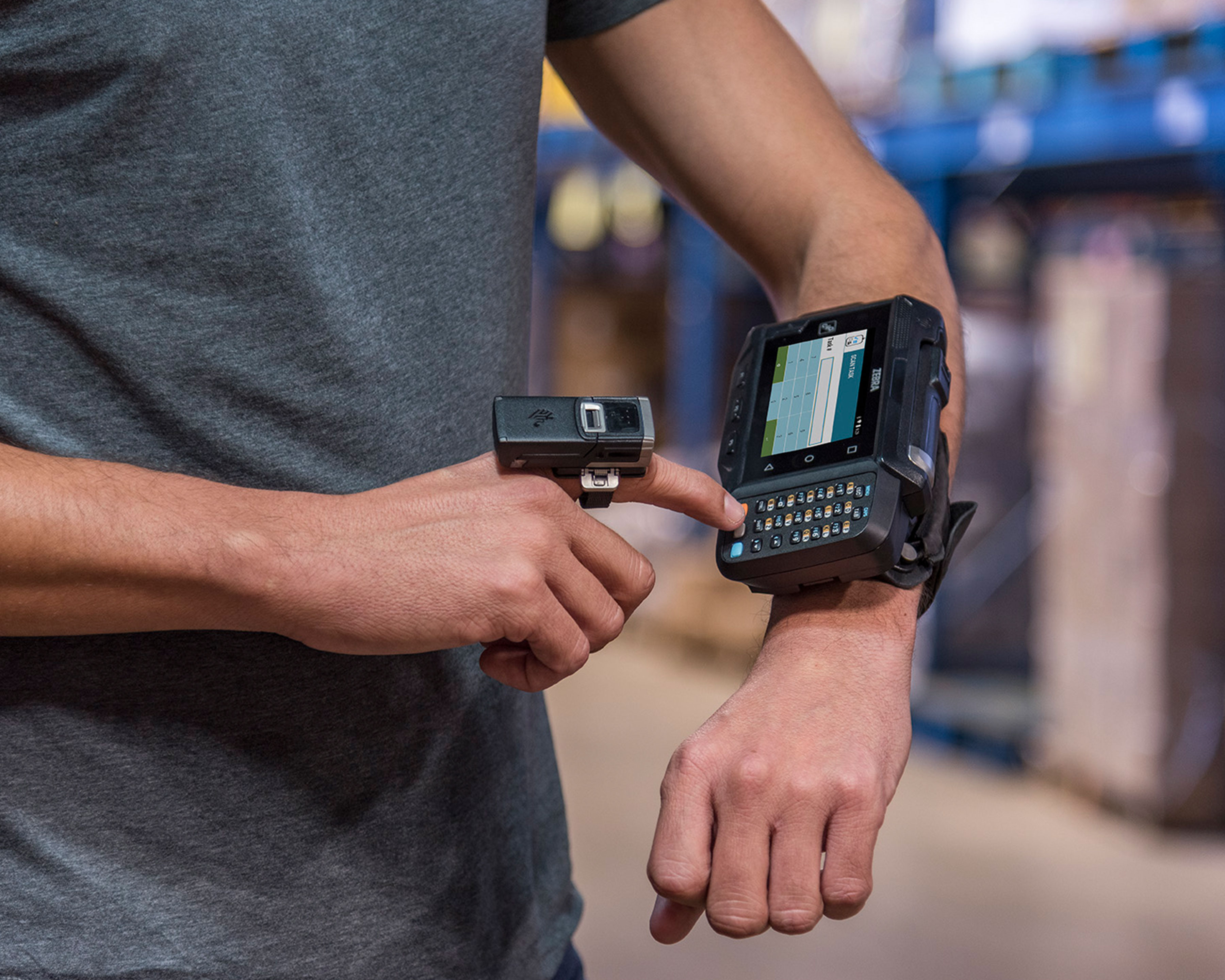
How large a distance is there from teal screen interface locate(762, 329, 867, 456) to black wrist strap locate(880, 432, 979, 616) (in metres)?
0.08

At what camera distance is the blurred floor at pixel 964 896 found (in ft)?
10.7

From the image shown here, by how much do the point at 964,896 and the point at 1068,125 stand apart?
3200 mm

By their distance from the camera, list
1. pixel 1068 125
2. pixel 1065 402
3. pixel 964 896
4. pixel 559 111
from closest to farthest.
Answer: pixel 964 896 → pixel 1065 402 → pixel 1068 125 → pixel 559 111

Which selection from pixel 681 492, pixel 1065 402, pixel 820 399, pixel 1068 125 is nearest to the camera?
pixel 681 492

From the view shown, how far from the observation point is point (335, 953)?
0.90m

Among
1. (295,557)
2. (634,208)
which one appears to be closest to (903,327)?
(295,557)

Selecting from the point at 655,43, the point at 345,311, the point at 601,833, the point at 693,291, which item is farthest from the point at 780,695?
the point at 693,291

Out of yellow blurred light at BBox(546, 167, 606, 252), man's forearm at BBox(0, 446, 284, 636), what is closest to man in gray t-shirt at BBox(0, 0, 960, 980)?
man's forearm at BBox(0, 446, 284, 636)

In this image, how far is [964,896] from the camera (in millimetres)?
3688

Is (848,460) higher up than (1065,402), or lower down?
higher up

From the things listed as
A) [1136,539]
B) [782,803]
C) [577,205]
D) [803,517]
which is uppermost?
Result: [803,517]

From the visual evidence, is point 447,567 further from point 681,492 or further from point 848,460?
point 848,460

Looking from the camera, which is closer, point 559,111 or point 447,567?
point 447,567

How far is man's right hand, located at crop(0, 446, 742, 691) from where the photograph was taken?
2.50ft
